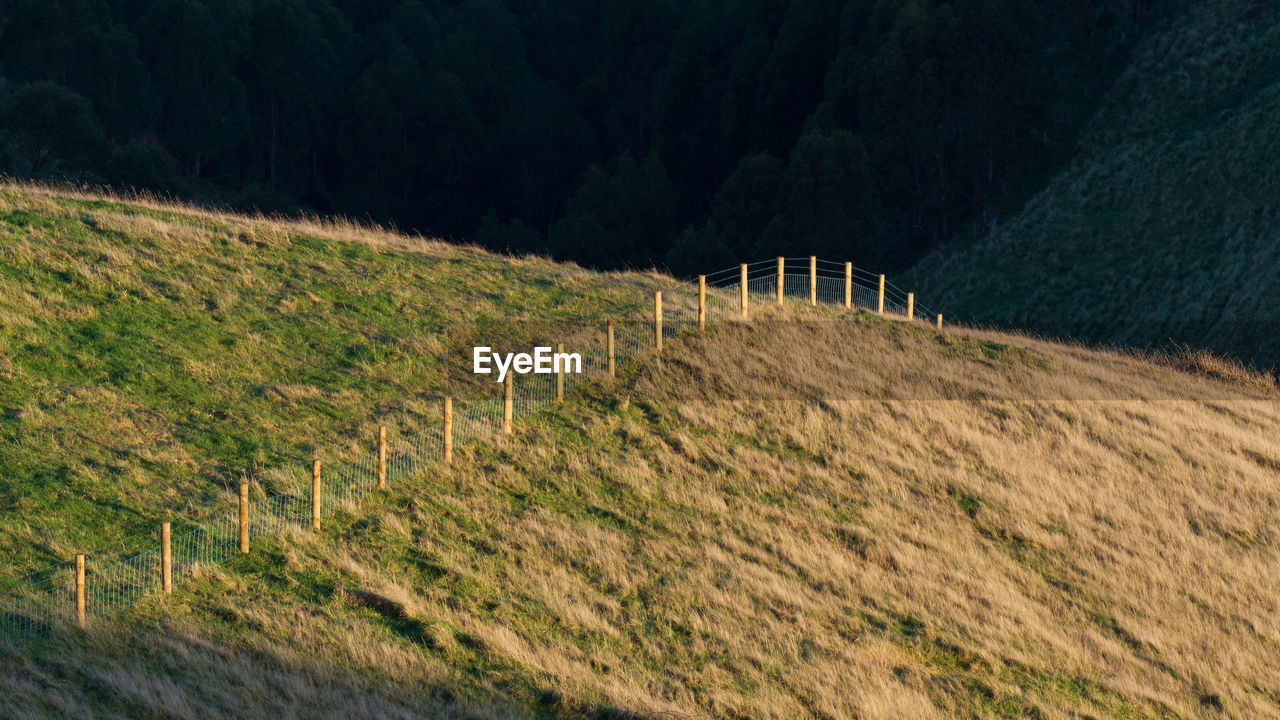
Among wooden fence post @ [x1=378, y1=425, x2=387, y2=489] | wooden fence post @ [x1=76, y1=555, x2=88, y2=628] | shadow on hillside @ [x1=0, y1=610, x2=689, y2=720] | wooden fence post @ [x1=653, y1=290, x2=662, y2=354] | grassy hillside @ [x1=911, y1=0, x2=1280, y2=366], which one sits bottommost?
shadow on hillside @ [x1=0, y1=610, x2=689, y2=720]

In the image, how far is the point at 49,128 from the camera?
66.6 meters

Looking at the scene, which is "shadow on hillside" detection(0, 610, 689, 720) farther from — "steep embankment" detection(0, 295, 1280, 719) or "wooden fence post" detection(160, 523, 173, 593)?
"wooden fence post" detection(160, 523, 173, 593)

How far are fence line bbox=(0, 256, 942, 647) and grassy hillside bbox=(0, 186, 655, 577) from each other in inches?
23.5

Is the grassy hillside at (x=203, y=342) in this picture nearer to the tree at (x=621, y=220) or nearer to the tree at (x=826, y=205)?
the tree at (x=826, y=205)

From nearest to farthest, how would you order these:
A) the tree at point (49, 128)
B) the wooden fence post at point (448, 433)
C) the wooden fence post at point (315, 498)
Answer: the wooden fence post at point (315, 498)
the wooden fence post at point (448, 433)
the tree at point (49, 128)

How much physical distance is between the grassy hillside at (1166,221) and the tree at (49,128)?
45.1 m

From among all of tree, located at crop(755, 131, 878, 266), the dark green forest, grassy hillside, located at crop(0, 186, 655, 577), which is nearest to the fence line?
grassy hillside, located at crop(0, 186, 655, 577)

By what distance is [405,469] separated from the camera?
20.3m

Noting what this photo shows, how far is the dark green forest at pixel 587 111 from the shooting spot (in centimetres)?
6525

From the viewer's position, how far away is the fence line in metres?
14.9

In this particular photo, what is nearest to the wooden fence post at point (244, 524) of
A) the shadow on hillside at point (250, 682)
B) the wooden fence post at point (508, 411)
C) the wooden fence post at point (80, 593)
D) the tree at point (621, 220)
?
the shadow on hillside at point (250, 682)

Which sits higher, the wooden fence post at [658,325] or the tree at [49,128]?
the tree at [49,128]

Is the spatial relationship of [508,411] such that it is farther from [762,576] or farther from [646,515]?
[762,576]

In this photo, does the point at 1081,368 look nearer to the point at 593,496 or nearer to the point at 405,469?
the point at 593,496
